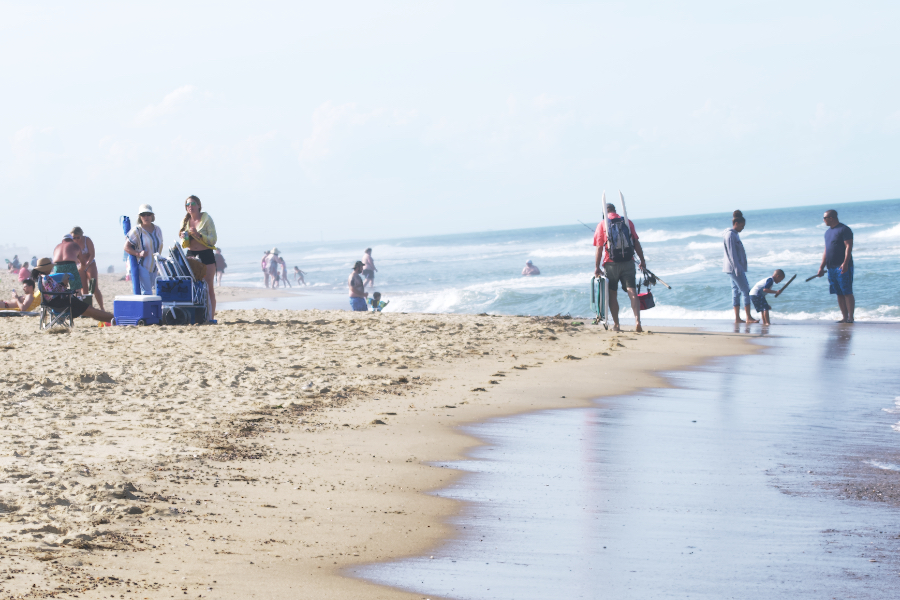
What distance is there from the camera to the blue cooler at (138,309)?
34.4 ft

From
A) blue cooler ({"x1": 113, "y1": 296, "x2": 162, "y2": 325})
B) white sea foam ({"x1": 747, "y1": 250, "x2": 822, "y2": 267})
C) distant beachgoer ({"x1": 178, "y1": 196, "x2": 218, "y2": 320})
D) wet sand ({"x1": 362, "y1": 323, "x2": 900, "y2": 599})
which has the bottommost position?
wet sand ({"x1": 362, "y1": 323, "x2": 900, "y2": 599})

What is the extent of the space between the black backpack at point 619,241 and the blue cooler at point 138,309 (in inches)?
222

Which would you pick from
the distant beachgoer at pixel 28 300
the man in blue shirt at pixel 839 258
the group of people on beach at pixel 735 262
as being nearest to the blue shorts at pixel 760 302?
the group of people on beach at pixel 735 262

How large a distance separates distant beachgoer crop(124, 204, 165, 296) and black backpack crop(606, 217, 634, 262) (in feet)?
18.5

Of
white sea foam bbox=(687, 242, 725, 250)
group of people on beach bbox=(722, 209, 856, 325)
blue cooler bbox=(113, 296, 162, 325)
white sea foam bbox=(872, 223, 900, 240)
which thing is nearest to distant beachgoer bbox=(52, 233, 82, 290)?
blue cooler bbox=(113, 296, 162, 325)

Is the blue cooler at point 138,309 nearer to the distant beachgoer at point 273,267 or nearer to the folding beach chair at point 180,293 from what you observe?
the folding beach chair at point 180,293

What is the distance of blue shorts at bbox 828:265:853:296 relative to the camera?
12.3m

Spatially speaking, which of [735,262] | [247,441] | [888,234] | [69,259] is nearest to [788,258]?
[888,234]

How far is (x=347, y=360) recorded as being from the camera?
8.31 m

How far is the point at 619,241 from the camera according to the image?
34.6ft

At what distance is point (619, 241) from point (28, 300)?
8985 mm

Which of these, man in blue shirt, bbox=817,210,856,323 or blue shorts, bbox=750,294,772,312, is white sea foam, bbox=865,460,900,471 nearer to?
man in blue shirt, bbox=817,210,856,323

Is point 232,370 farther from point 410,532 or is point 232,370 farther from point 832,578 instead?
point 832,578

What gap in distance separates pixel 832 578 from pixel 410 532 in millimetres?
1696
